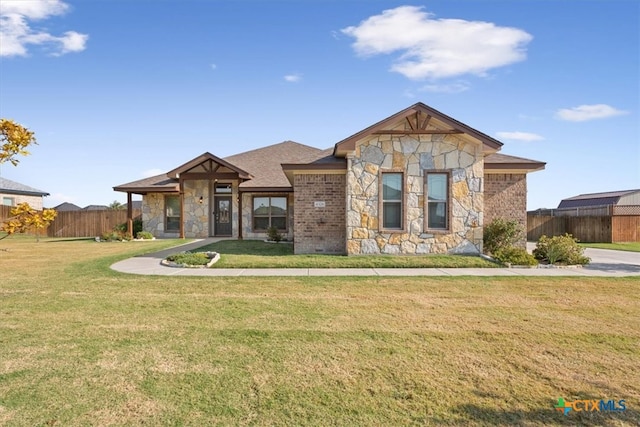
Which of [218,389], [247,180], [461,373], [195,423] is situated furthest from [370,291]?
[247,180]

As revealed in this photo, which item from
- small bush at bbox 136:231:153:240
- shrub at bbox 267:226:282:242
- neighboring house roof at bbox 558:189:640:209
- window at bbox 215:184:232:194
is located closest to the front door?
window at bbox 215:184:232:194

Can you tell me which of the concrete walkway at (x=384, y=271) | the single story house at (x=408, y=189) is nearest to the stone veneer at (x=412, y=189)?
the single story house at (x=408, y=189)

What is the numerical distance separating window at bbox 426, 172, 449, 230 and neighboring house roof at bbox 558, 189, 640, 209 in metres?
31.4

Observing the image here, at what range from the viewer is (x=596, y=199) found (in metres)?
37.2

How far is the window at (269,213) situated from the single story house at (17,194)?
2348cm

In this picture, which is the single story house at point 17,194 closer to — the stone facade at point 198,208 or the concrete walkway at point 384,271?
the stone facade at point 198,208

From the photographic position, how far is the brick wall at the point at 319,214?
12930 mm

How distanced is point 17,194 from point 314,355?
3853 cm

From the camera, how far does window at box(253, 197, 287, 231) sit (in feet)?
65.4

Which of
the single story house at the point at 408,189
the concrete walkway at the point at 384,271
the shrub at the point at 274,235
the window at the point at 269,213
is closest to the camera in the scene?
the concrete walkway at the point at 384,271

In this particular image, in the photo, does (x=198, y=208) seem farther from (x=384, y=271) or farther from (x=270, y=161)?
(x=384, y=271)

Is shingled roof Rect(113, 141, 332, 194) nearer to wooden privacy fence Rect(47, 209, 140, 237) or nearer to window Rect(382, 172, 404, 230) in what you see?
window Rect(382, 172, 404, 230)

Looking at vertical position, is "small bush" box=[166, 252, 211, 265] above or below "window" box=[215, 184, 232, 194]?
below

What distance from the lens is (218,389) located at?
349 cm
